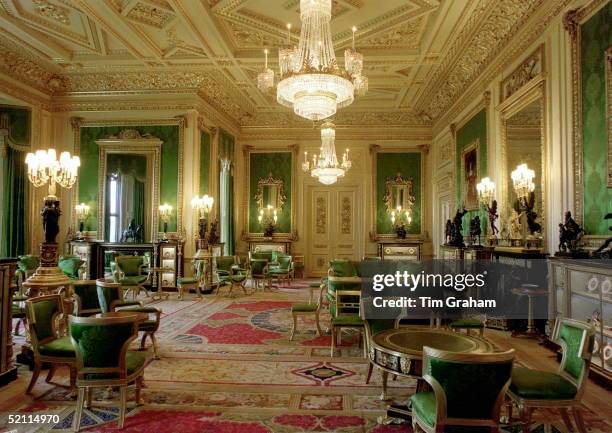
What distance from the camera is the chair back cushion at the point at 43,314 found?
3.41 meters

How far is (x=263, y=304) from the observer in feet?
26.6

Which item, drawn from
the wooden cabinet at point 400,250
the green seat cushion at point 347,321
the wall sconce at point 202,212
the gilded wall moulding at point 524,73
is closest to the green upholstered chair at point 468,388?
the green seat cushion at point 347,321

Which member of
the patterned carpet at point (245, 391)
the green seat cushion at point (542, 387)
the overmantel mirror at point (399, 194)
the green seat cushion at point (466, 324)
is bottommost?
the patterned carpet at point (245, 391)

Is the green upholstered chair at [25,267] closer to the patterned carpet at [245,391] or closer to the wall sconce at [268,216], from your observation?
the patterned carpet at [245,391]

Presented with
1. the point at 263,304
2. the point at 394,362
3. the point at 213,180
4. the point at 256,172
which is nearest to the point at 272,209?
the point at 256,172

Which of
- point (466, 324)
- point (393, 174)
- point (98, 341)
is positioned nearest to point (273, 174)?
point (393, 174)

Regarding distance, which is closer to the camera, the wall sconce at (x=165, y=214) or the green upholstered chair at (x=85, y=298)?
the green upholstered chair at (x=85, y=298)

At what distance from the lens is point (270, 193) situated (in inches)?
516

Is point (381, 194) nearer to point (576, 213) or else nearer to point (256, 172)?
point (256, 172)

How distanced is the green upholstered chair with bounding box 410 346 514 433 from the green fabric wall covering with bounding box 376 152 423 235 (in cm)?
1085

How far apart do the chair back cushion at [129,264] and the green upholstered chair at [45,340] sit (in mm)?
4750

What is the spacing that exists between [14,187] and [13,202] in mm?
311

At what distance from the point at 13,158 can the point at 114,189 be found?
2.01 meters

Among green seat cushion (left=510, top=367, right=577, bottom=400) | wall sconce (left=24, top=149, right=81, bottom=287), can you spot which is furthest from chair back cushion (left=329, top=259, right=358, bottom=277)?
green seat cushion (left=510, top=367, right=577, bottom=400)
